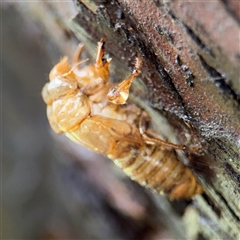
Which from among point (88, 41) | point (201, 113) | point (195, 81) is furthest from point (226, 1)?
point (88, 41)

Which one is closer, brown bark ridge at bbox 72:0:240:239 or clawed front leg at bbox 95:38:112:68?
brown bark ridge at bbox 72:0:240:239

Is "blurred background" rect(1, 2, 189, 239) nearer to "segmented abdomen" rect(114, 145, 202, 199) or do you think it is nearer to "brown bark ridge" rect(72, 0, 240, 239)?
"segmented abdomen" rect(114, 145, 202, 199)

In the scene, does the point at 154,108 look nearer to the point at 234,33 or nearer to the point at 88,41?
the point at 88,41

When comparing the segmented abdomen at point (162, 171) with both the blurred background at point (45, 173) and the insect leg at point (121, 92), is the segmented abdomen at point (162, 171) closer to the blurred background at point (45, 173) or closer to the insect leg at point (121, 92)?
the insect leg at point (121, 92)

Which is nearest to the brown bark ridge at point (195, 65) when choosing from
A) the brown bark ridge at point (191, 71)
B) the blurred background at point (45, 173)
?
the brown bark ridge at point (191, 71)

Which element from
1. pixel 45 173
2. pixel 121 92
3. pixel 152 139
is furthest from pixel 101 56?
pixel 45 173

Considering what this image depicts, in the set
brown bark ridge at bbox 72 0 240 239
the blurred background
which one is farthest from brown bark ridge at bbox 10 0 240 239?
the blurred background

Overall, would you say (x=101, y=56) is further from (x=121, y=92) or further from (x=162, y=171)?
(x=162, y=171)
